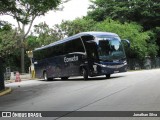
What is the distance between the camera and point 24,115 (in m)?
11.6

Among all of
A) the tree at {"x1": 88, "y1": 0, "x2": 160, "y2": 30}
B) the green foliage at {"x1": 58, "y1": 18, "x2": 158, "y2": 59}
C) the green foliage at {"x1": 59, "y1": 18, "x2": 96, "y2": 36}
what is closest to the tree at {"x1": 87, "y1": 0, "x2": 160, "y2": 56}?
the tree at {"x1": 88, "y1": 0, "x2": 160, "y2": 30}

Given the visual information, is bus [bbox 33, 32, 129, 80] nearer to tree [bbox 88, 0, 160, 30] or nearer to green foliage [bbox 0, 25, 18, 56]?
green foliage [bbox 0, 25, 18, 56]

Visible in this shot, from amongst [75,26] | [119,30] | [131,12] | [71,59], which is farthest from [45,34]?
[71,59]

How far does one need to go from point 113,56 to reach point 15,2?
7.47 metres

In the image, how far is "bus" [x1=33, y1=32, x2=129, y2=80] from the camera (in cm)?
2720

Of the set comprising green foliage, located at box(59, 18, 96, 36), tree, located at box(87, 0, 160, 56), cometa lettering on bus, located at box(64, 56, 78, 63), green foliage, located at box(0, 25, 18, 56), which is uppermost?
tree, located at box(87, 0, 160, 56)

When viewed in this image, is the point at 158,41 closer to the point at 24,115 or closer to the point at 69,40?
the point at 69,40

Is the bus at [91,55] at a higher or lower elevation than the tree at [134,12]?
lower

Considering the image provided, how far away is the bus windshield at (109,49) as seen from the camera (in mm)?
27125

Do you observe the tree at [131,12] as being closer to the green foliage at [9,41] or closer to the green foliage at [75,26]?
the green foliage at [75,26]

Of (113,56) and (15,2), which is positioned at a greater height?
(15,2)

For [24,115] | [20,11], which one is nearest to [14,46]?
[20,11]

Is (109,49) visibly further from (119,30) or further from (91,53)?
(119,30)

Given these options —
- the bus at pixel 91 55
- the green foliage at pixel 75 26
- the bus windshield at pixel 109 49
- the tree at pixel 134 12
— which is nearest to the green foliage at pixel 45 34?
the green foliage at pixel 75 26
